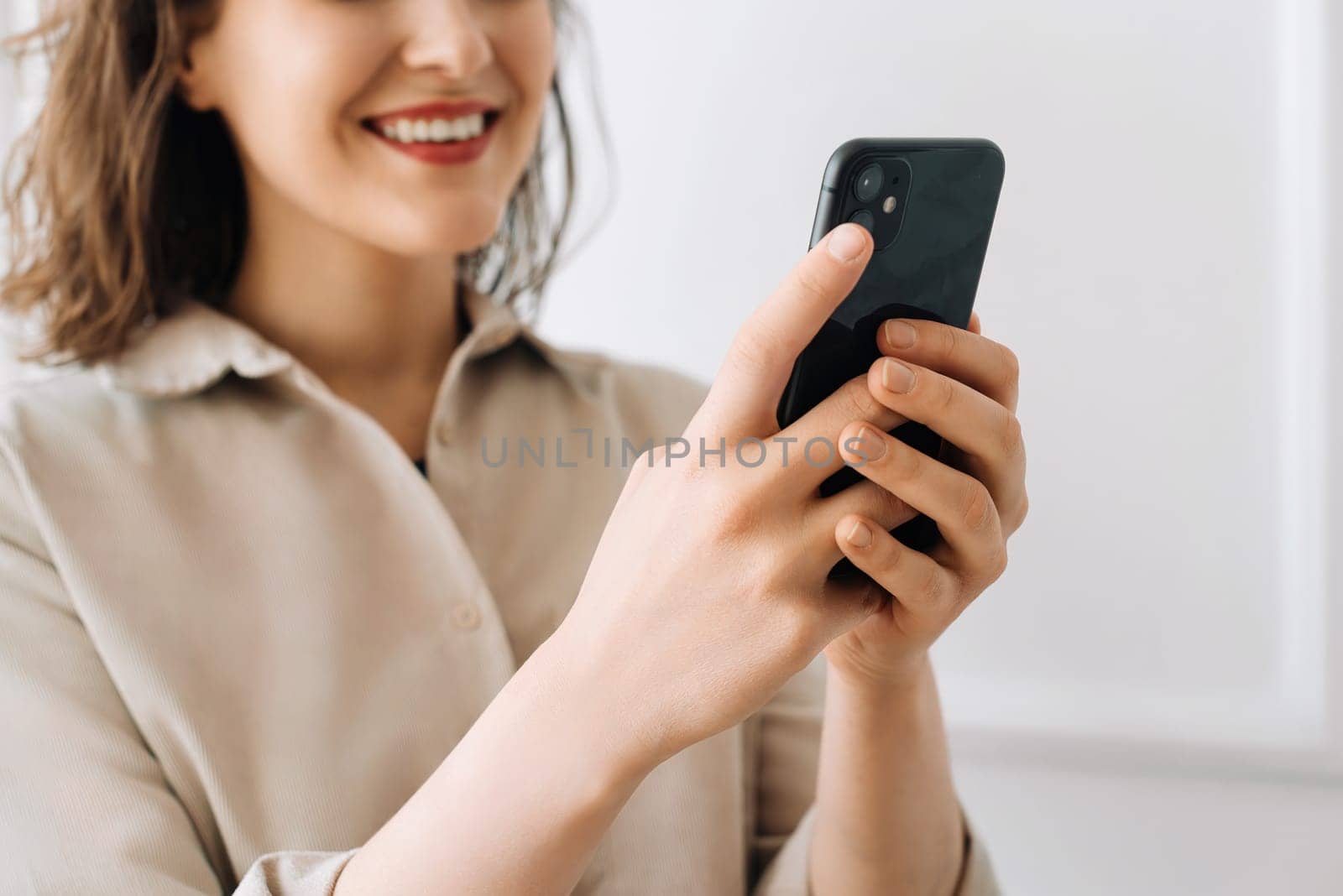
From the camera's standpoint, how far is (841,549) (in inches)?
18.5

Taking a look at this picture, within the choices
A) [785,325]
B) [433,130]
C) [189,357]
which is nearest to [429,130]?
[433,130]

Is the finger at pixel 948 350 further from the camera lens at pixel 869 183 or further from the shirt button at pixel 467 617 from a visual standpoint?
the shirt button at pixel 467 617

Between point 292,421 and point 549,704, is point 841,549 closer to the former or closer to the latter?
point 549,704

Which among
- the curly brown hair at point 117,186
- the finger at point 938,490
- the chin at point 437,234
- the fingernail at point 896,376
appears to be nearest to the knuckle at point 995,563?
the finger at point 938,490

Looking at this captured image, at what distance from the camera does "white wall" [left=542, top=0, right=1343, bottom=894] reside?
37.7 inches

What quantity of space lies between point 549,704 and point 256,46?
0.54 m

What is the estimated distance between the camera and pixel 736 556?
0.47 metres

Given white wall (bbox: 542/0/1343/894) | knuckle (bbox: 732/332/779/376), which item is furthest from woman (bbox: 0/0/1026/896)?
white wall (bbox: 542/0/1343/894)

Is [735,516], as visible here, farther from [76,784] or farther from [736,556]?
[76,784]

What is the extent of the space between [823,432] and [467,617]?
15.7 inches

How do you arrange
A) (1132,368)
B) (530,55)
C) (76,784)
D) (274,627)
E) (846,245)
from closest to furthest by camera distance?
(846,245), (76,784), (274,627), (530,55), (1132,368)

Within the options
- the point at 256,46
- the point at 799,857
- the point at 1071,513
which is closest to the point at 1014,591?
the point at 1071,513

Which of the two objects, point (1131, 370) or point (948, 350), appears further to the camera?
point (1131, 370)

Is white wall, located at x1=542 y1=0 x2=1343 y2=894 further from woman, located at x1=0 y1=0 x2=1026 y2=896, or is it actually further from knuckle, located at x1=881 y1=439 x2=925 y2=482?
knuckle, located at x1=881 y1=439 x2=925 y2=482
